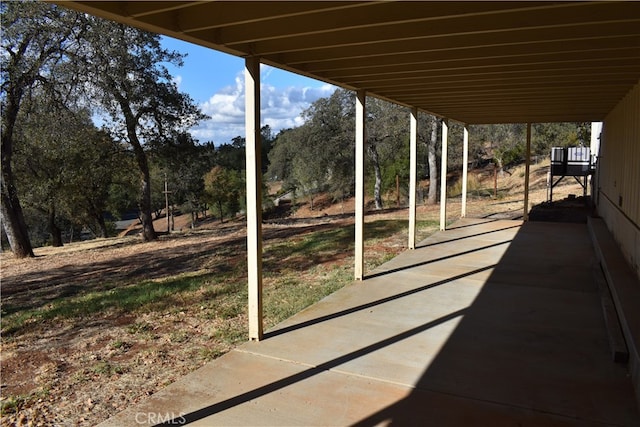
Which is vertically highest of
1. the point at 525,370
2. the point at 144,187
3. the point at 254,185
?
the point at 254,185

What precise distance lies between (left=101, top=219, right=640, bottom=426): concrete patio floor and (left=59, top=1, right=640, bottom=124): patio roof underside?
2632mm

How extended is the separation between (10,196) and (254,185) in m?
12.2

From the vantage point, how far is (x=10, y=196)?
13.3 metres

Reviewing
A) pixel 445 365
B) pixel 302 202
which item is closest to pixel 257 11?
pixel 445 365

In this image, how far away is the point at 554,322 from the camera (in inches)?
190

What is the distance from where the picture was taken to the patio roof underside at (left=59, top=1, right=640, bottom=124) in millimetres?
3258

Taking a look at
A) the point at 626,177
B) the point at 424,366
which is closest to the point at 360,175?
the point at 424,366

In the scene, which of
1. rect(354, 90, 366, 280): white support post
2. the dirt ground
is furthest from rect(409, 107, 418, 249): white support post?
rect(354, 90, 366, 280): white support post

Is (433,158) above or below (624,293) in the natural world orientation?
above

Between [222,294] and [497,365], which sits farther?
[222,294]

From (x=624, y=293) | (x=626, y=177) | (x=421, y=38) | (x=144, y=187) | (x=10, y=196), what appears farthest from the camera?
(x=144, y=187)

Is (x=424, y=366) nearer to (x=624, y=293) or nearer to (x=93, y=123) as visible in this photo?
(x=624, y=293)

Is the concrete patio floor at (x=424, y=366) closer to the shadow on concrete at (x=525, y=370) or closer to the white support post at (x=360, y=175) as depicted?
the shadow on concrete at (x=525, y=370)

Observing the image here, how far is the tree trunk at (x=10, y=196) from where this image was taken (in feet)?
40.1
